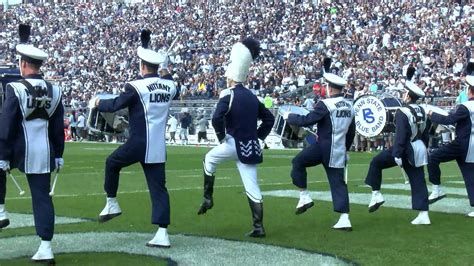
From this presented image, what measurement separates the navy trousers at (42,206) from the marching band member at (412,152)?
14.8 ft

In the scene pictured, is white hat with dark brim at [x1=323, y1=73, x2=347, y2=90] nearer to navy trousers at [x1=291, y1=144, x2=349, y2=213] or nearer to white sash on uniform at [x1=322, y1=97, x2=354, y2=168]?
white sash on uniform at [x1=322, y1=97, x2=354, y2=168]

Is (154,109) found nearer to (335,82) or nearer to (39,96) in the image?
(39,96)

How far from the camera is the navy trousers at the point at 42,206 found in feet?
27.9

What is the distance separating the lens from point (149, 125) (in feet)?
31.6

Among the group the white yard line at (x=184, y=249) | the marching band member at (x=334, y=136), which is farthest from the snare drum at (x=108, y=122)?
the marching band member at (x=334, y=136)

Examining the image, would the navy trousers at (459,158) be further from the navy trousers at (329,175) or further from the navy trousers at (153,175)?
the navy trousers at (153,175)

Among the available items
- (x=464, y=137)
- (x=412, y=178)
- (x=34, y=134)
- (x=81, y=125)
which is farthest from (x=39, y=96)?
(x=81, y=125)

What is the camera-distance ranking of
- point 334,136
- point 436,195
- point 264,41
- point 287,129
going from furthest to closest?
point 264,41 < point 436,195 < point 287,129 < point 334,136

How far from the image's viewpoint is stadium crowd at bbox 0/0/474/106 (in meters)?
37.1

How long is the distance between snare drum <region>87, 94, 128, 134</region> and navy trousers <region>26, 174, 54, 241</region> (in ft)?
5.62

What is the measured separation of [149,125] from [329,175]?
8.38 ft

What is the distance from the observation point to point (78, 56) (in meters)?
55.1

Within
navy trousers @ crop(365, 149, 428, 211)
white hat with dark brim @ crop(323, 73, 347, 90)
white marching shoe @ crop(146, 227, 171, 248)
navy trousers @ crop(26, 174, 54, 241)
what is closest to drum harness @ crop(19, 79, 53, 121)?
navy trousers @ crop(26, 174, 54, 241)

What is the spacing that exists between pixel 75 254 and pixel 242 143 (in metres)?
2.38
